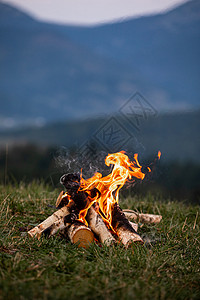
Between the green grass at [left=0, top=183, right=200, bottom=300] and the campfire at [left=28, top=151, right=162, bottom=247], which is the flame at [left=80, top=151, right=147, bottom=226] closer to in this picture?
the campfire at [left=28, top=151, right=162, bottom=247]

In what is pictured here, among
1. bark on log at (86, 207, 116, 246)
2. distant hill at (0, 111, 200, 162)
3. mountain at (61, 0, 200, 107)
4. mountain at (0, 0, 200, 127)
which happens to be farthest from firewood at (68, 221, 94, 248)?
mountain at (0, 0, 200, 127)

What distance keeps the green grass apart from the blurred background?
3.06 feet

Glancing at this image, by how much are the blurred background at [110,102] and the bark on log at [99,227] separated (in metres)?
0.56

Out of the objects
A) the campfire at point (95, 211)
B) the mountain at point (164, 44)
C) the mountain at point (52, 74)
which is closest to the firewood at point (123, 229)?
the campfire at point (95, 211)

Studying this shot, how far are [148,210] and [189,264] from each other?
6.32 ft

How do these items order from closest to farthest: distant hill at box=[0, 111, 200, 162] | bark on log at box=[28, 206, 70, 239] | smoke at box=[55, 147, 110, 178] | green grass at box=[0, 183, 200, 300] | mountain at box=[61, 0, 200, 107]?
green grass at box=[0, 183, 200, 300] → bark on log at box=[28, 206, 70, 239] → smoke at box=[55, 147, 110, 178] → distant hill at box=[0, 111, 200, 162] → mountain at box=[61, 0, 200, 107]

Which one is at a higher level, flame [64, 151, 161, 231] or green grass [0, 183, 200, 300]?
flame [64, 151, 161, 231]

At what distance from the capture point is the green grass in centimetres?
223

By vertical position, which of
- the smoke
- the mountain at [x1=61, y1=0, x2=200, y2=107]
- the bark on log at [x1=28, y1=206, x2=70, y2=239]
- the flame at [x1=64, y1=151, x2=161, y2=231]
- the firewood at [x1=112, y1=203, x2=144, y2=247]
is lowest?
the firewood at [x1=112, y1=203, x2=144, y2=247]

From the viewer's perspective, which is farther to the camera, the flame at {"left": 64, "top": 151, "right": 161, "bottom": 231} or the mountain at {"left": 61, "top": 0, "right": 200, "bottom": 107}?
the mountain at {"left": 61, "top": 0, "right": 200, "bottom": 107}

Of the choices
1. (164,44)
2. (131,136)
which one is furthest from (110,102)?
(131,136)

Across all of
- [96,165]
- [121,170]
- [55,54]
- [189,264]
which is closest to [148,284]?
[189,264]

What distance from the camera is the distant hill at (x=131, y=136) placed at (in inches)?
180

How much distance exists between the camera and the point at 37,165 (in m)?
13.5
